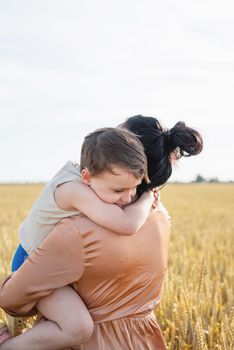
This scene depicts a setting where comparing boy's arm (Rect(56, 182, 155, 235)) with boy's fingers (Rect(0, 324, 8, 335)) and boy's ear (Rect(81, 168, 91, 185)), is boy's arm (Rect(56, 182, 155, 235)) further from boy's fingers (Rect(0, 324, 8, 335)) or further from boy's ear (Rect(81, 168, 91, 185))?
boy's fingers (Rect(0, 324, 8, 335))

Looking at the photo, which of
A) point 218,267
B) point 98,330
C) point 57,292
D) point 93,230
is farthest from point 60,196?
point 218,267

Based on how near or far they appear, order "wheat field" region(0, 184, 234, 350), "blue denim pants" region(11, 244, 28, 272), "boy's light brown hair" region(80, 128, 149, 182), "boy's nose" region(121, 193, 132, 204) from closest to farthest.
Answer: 1. "boy's light brown hair" region(80, 128, 149, 182)
2. "boy's nose" region(121, 193, 132, 204)
3. "blue denim pants" region(11, 244, 28, 272)
4. "wheat field" region(0, 184, 234, 350)

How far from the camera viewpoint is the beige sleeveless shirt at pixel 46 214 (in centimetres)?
276

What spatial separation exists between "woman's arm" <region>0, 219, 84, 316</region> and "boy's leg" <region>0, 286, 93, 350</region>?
5 cm

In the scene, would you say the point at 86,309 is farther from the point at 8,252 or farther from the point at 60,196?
the point at 8,252

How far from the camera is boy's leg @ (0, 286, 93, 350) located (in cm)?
262

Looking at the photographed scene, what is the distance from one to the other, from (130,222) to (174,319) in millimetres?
1377

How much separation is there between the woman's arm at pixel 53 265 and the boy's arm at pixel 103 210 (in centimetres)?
9

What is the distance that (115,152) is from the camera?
8.54 feet

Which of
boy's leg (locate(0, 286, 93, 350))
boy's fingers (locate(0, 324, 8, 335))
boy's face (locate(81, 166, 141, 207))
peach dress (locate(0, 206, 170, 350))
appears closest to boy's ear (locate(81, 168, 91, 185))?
boy's face (locate(81, 166, 141, 207))

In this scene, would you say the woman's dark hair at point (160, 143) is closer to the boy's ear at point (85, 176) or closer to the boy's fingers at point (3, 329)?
the boy's ear at point (85, 176)

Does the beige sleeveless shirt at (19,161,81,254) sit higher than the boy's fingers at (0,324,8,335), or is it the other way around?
the beige sleeveless shirt at (19,161,81,254)

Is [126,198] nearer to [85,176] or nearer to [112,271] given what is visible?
[85,176]

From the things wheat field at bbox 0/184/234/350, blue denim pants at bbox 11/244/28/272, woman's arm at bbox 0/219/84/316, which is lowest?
wheat field at bbox 0/184/234/350
